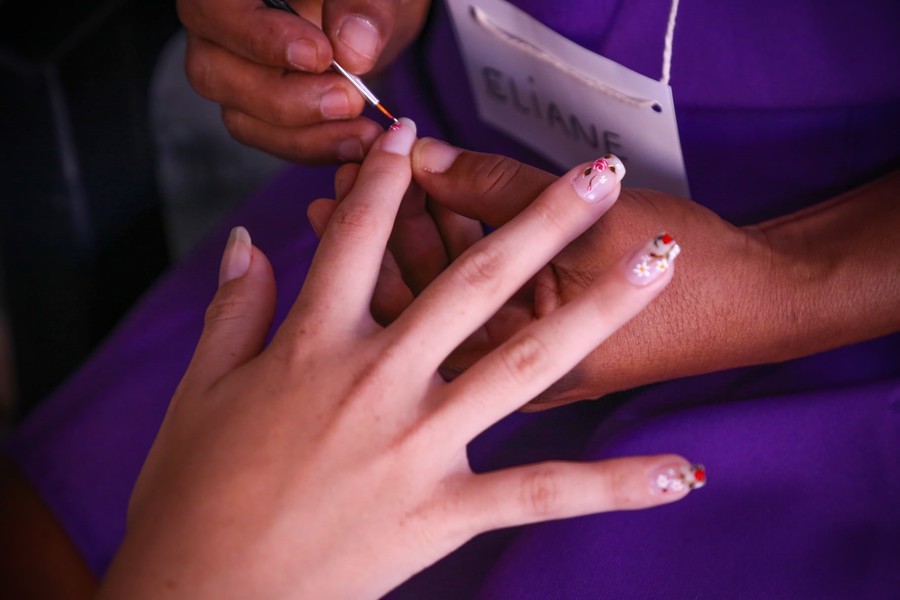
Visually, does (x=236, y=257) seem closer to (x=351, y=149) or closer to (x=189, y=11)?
(x=351, y=149)

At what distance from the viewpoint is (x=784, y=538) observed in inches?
26.6

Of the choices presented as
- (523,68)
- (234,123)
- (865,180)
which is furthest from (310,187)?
(865,180)

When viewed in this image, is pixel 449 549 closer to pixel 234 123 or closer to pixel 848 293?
pixel 848 293

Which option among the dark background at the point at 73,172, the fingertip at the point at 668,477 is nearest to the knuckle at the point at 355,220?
the fingertip at the point at 668,477

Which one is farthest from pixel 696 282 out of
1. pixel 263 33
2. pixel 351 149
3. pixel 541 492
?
pixel 263 33

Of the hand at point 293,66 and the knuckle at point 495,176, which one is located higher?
the hand at point 293,66

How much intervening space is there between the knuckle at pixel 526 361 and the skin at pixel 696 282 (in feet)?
0.27

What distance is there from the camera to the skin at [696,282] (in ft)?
2.13

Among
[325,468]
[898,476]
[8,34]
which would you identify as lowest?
[898,476]

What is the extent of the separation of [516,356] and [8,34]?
946 millimetres

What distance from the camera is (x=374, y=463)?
560mm

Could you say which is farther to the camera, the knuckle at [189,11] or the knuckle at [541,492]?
the knuckle at [189,11]

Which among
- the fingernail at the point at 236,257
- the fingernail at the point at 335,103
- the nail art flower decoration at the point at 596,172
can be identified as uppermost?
the fingernail at the point at 335,103

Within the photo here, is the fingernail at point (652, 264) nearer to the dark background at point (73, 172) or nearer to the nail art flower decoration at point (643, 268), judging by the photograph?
the nail art flower decoration at point (643, 268)
